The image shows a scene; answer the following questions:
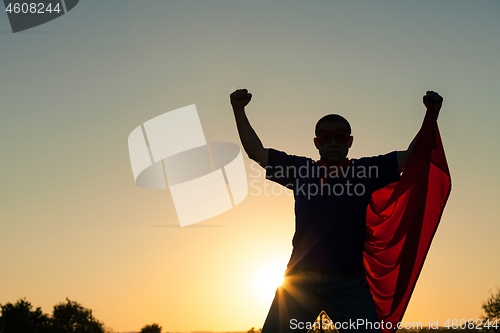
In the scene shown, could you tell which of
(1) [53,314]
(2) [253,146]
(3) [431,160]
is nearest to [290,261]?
(2) [253,146]

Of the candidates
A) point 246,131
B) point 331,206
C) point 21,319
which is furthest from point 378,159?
point 21,319

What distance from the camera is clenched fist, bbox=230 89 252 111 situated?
17.1 feet

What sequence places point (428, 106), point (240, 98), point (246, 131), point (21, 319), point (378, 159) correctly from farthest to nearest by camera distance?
point (21, 319), point (240, 98), point (246, 131), point (428, 106), point (378, 159)

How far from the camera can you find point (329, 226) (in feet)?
14.5

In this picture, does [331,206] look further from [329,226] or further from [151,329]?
[151,329]

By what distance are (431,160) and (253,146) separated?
1809mm

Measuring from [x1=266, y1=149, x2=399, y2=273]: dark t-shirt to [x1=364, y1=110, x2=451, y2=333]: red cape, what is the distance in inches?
15.6

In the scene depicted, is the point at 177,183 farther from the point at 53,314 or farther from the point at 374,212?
the point at 53,314

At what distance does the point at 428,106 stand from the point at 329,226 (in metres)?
1.68

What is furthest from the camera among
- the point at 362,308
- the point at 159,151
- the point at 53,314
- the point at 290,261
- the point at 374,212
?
the point at 53,314

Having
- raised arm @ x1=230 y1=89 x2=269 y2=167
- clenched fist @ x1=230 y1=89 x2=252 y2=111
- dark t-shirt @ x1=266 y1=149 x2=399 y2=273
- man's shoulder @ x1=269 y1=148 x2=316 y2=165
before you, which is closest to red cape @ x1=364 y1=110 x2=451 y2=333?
dark t-shirt @ x1=266 y1=149 x2=399 y2=273

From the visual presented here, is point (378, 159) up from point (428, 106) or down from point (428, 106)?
down

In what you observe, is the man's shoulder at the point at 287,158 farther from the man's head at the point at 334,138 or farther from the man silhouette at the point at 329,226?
the man's head at the point at 334,138

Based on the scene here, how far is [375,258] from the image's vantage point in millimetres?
5387
